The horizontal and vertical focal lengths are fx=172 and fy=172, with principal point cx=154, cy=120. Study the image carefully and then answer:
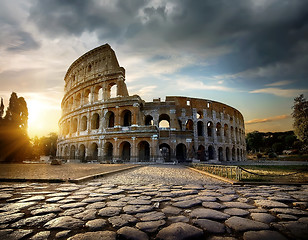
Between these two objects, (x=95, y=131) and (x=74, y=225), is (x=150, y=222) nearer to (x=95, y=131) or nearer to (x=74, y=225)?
(x=74, y=225)

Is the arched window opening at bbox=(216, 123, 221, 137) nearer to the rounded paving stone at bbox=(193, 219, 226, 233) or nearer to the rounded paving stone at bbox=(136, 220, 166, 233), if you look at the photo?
the rounded paving stone at bbox=(193, 219, 226, 233)

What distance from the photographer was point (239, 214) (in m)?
2.16

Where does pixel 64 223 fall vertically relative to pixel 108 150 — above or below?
below

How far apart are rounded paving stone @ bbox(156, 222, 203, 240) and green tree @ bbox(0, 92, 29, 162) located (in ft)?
68.7

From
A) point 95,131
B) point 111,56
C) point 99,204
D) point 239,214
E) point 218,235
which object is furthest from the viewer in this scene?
point 111,56

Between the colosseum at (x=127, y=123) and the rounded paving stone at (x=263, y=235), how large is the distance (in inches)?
716

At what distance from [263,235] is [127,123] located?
2388cm

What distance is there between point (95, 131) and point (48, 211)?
2166 cm

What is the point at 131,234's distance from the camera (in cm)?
160

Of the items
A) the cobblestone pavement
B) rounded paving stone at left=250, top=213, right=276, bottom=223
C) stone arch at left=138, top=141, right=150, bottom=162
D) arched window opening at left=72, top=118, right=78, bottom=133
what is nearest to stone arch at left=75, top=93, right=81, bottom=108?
arched window opening at left=72, top=118, right=78, bottom=133

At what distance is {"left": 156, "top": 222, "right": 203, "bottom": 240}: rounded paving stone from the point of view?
60.8 inches

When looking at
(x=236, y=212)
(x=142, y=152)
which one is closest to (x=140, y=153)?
(x=142, y=152)

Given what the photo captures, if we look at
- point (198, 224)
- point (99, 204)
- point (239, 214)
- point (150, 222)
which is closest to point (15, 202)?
point (99, 204)

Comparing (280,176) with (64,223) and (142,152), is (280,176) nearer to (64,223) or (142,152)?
(64,223)
